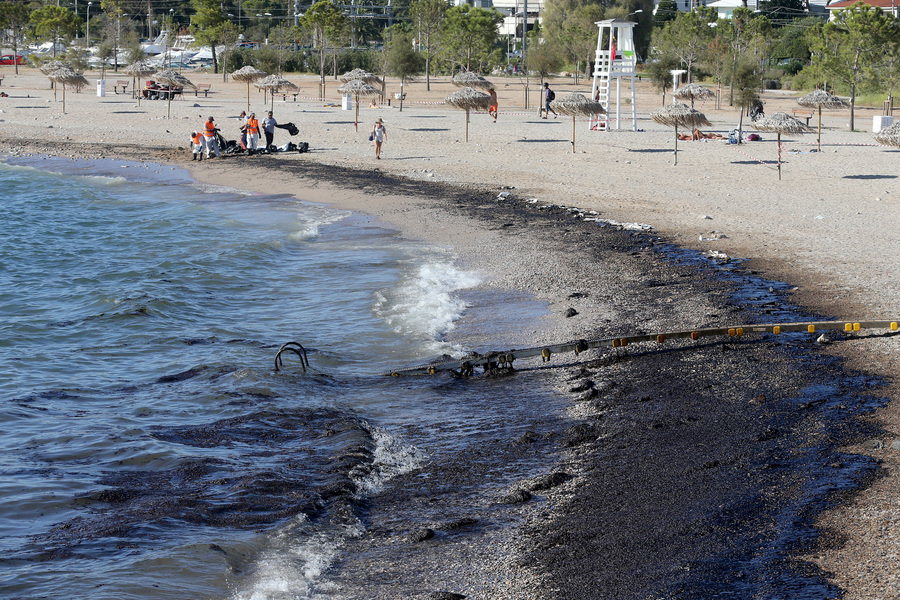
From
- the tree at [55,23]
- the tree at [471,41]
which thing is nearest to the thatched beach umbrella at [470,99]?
the tree at [471,41]

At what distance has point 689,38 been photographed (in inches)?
2181

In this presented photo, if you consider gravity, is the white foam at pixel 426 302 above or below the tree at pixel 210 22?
below

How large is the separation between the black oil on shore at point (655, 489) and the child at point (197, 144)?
22.9 m

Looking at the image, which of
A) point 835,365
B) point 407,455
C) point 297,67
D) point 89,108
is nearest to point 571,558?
point 407,455

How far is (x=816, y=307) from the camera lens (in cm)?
1198

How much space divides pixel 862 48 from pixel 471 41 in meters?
27.1

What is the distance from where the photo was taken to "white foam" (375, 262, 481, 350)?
507 inches

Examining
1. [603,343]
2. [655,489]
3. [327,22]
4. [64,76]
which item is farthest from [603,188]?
[327,22]

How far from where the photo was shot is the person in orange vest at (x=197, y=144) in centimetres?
3070

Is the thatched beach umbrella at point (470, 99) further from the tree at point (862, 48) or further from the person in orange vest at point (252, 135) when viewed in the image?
the tree at point (862, 48)

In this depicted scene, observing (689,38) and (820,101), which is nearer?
(820,101)

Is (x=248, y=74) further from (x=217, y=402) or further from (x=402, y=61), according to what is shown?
(x=217, y=402)

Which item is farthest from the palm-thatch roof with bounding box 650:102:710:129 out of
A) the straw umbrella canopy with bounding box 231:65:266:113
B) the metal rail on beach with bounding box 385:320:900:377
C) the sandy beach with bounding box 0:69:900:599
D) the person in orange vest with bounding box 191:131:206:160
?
the straw umbrella canopy with bounding box 231:65:266:113

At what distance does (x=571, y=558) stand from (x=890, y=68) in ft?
123
